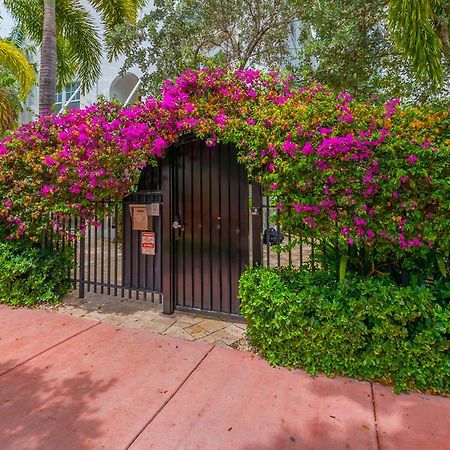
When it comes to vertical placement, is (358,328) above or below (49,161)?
below

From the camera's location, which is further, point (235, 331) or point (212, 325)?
point (212, 325)

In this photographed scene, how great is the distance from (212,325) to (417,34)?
518 cm

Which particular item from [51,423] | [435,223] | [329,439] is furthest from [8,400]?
[435,223]

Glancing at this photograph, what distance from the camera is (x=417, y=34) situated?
4.58 m

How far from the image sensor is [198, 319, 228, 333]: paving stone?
3.97 meters

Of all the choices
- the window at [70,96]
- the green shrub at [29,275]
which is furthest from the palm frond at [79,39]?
the green shrub at [29,275]

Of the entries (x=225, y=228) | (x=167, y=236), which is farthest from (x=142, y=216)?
(x=225, y=228)

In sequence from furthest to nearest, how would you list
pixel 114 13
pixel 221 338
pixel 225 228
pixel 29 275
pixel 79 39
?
pixel 79 39, pixel 114 13, pixel 29 275, pixel 225 228, pixel 221 338

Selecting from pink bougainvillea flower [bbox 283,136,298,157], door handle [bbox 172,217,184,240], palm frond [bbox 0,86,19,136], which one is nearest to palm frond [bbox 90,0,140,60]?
palm frond [bbox 0,86,19,136]

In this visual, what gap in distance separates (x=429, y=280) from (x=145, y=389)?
288 cm

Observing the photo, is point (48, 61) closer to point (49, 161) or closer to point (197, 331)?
point (49, 161)

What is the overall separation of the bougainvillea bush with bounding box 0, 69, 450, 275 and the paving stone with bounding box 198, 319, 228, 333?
1723mm

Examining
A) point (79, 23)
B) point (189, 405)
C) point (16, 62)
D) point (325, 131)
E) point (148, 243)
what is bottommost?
point (189, 405)

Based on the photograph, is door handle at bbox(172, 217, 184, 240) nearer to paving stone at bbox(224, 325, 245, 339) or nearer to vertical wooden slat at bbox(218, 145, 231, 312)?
vertical wooden slat at bbox(218, 145, 231, 312)
